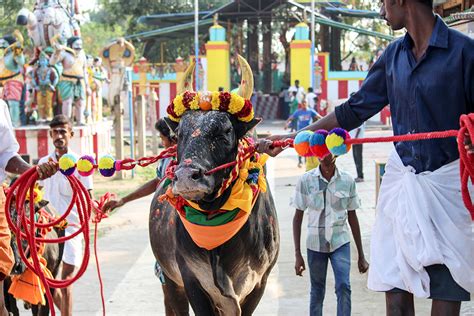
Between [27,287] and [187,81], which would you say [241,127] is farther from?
[27,287]

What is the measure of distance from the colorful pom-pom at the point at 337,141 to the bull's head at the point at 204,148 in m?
0.70

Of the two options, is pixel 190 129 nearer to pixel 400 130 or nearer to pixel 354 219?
pixel 400 130

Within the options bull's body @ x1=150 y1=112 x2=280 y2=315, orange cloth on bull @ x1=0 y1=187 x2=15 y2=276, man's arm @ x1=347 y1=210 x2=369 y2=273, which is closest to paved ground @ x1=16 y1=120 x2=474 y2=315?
man's arm @ x1=347 y1=210 x2=369 y2=273

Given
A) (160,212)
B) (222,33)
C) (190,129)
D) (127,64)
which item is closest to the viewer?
(190,129)

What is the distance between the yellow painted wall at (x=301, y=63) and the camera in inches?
1308

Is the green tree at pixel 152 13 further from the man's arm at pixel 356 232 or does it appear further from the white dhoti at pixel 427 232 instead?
the white dhoti at pixel 427 232

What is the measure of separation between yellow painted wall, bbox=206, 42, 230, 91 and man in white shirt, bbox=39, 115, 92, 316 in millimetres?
→ 27359

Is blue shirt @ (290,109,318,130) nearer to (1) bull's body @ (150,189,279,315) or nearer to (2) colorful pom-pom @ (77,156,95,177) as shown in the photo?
(1) bull's body @ (150,189,279,315)

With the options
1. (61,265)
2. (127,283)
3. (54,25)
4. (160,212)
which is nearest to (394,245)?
(160,212)

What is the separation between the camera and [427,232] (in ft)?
11.1

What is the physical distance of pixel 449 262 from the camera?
335 cm

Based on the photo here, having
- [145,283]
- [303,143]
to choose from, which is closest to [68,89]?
[145,283]

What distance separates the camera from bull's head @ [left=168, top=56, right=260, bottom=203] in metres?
3.93

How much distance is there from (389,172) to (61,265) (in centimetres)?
430
